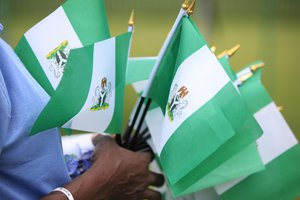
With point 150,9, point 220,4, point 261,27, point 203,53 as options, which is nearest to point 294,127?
point 261,27

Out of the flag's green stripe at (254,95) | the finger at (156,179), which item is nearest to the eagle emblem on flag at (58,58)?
the finger at (156,179)

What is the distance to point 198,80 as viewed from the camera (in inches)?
48.1

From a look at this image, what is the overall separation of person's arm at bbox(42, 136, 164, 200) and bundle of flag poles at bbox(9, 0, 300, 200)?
61 mm

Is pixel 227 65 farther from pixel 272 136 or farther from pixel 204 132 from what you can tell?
pixel 204 132

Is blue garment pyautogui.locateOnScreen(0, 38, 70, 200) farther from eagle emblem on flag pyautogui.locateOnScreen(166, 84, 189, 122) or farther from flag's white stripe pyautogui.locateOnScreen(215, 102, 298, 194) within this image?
flag's white stripe pyautogui.locateOnScreen(215, 102, 298, 194)

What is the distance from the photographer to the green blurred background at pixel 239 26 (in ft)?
15.5

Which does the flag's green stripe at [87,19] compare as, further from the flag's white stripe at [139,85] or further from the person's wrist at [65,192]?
the person's wrist at [65,192]

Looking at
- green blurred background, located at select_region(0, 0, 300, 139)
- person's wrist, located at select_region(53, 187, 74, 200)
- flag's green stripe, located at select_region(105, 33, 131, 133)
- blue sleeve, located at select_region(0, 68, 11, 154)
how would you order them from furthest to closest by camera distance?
green blurred background, located at select_region(0, 0, 300, 139) < flag's green stripe, located at select_region(105, 33, 131, 133) < person's wrist, located at select_region(53, 187, 74, 200) < blue sleeve, located at select_region(0, 68, 11, 154)

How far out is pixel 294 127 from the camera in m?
4.56

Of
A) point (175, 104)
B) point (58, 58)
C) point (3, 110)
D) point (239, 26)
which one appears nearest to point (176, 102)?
point (175, 104)

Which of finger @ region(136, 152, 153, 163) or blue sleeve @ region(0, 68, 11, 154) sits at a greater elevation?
blue sleeve @ region(0, 68, 11, 154)

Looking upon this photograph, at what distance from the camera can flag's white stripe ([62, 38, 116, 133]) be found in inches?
45.4

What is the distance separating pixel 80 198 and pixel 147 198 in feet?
1.06

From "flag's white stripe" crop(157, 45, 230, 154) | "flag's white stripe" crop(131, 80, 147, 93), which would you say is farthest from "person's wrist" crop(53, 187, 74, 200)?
"flag's white stripe" crop(131, 80, 147, 93)
